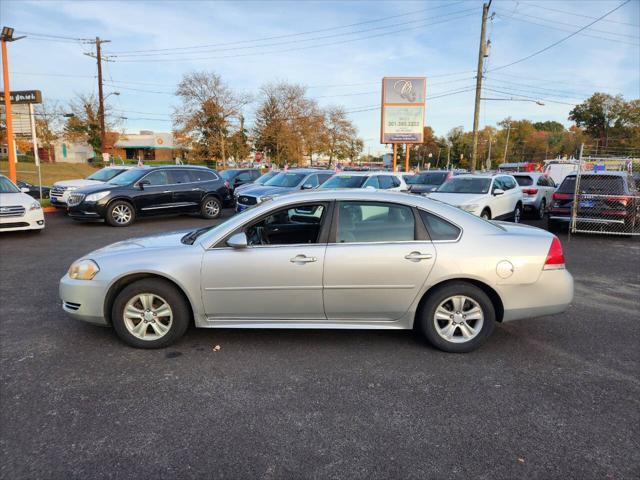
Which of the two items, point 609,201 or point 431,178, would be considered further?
point 431,178

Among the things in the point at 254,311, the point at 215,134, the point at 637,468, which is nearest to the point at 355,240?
the point at 254,311

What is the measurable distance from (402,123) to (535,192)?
30.5ft

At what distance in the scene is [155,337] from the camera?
4.14 metres

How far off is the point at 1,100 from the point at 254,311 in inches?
830

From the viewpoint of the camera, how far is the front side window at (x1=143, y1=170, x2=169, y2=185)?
43.8 ft

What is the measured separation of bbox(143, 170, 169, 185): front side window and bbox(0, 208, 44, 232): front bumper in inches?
133

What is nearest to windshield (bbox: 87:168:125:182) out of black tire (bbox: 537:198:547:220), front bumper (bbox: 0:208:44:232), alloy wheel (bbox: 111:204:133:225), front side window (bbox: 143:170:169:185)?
front side window (bbox: 143:170:169:185)

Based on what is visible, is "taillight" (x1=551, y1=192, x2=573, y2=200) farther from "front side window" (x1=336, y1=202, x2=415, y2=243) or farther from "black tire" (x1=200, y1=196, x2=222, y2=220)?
"black tire" (x1=200, y1=196, x2=222, y2=220)

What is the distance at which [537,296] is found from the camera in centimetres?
410

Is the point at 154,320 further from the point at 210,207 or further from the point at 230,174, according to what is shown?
the point at 230,174

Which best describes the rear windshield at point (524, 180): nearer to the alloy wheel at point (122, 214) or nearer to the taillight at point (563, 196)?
the taillight at point (563, 196)

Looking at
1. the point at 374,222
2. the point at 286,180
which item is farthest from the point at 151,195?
the point at 374,222

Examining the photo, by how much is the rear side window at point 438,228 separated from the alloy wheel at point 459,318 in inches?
22.0

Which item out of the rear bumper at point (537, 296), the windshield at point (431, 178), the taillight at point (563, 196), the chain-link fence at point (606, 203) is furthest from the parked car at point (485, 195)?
the rear bumper at point (537, 296)
